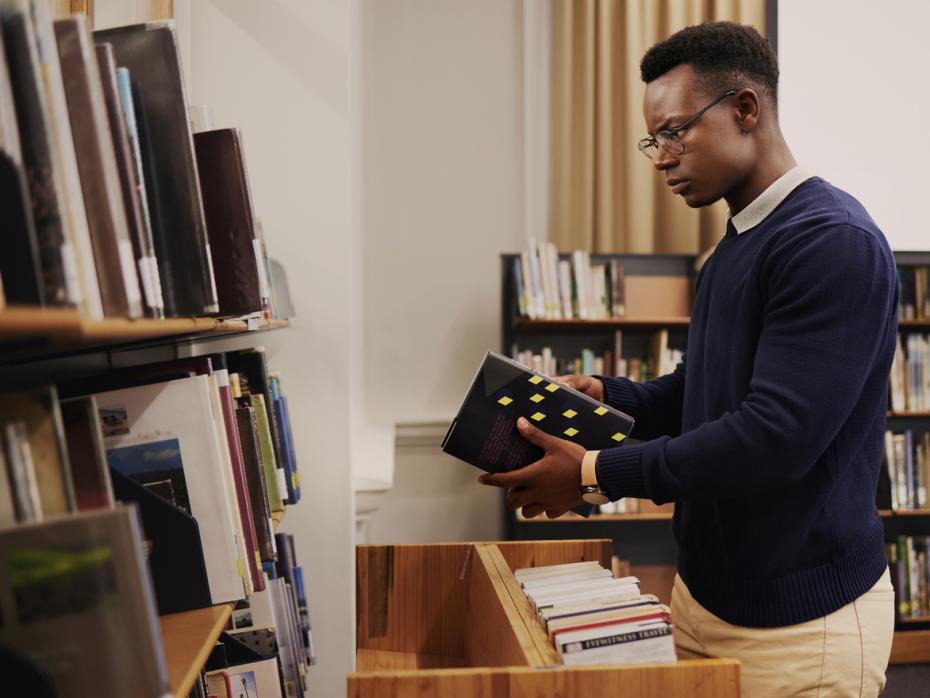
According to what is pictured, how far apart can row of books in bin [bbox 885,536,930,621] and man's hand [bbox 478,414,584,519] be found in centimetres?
238

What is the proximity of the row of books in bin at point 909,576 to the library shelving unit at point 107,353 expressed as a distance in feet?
8.34

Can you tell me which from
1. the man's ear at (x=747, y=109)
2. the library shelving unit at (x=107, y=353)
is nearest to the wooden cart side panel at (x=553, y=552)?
the library shelving unit at (x=107, y=353)

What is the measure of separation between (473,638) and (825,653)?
1.71ft

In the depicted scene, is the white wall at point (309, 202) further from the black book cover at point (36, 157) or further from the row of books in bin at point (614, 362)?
the black book cover at point (36, 157)

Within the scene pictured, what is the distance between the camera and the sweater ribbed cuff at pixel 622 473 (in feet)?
3.58

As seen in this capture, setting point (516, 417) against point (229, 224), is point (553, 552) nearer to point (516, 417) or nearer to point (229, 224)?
point (516, 417)

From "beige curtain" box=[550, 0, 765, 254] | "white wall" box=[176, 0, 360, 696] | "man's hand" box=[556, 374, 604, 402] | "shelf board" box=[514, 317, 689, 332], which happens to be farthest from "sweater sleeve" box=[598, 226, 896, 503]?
"beige curtain" box=[550, 0, 765, 254]

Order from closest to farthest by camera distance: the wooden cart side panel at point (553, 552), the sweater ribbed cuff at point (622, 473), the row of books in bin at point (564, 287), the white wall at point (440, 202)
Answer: the sweater ribbed cuff at point (622, 473) < the wooden cart side panel at point (553, 552) < the row of books in bin at point (564, 287) < the white wall at point (440, 202)

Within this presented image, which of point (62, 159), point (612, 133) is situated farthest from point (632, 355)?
point (62, 159)

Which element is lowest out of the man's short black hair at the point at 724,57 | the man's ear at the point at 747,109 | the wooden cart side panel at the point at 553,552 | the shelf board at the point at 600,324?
the wooden cart side panel at the point at 553,552

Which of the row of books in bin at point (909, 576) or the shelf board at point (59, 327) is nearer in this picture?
the shelf board at point (59, 327)

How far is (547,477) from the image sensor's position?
118cm

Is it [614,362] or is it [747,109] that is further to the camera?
[614,362]

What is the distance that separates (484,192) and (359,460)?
142 centimetres
